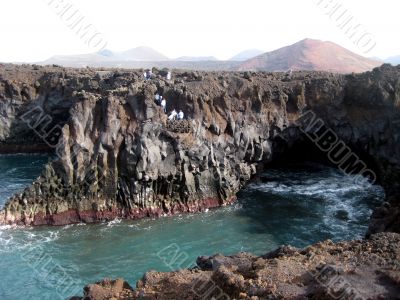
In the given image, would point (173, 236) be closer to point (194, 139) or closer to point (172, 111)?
point (194, 139)

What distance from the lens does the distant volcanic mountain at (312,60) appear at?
10094cm

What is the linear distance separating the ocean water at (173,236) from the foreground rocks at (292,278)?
943 cm

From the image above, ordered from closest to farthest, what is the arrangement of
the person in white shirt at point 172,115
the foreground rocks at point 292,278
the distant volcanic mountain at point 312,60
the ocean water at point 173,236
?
the foreground rocks at point 292,278, the ocean water at point 173,236, the person in white shirt at point 172,115, the distant volcanic mountain at point 312,60

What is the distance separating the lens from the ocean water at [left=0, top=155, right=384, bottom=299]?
2541 centimetres

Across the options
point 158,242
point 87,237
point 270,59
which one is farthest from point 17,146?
point 270,59

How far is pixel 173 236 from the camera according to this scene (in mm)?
30406

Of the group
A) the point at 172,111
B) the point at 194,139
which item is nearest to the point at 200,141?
the point at 194,139

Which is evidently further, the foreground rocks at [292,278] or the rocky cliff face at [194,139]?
the rocky cliff face at [194,139]

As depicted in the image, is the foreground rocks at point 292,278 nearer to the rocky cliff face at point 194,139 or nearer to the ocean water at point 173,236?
the ocean water at point 173,236

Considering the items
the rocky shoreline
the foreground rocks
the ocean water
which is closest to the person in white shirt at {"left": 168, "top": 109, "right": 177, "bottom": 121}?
the rocky shoreline

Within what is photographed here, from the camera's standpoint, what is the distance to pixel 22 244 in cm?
2900

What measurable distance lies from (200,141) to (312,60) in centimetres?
8068

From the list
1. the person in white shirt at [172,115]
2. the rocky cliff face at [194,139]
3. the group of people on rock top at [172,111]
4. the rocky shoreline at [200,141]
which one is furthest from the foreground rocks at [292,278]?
the group of people on rock top at [172,111]

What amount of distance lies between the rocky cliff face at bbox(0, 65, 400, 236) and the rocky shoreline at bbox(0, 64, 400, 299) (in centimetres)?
8
